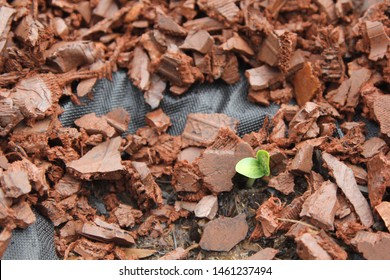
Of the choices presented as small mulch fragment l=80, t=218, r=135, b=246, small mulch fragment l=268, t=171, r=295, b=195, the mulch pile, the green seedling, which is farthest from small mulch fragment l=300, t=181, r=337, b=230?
small mulch fragment l=80, t=218, r=135, b=246

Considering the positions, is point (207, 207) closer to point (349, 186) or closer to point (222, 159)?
point (222, 159)

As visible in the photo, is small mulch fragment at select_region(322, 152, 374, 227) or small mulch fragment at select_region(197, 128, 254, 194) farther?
small mulch fragment at select_region(197, 128, 254, 194)

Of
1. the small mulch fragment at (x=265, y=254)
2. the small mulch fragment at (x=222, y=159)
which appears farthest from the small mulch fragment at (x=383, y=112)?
the small mulch fragment at (x=265, y=254)

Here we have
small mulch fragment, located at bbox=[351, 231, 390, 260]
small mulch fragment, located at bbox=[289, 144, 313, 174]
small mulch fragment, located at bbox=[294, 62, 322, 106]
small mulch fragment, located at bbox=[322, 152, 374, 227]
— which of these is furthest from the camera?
small mulch fragment, located at bbox=[294, 62, 322, 106]

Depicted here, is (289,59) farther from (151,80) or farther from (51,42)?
(51,42)

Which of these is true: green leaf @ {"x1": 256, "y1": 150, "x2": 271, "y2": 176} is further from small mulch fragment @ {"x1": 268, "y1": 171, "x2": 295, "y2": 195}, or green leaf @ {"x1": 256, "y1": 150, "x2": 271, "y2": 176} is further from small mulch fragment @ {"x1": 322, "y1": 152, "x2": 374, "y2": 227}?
small mulch fragment @ {"x1": 322, "y1": 152, "x2": 374, "y2": 227}

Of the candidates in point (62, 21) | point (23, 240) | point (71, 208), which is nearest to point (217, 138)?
point (71, 208)
